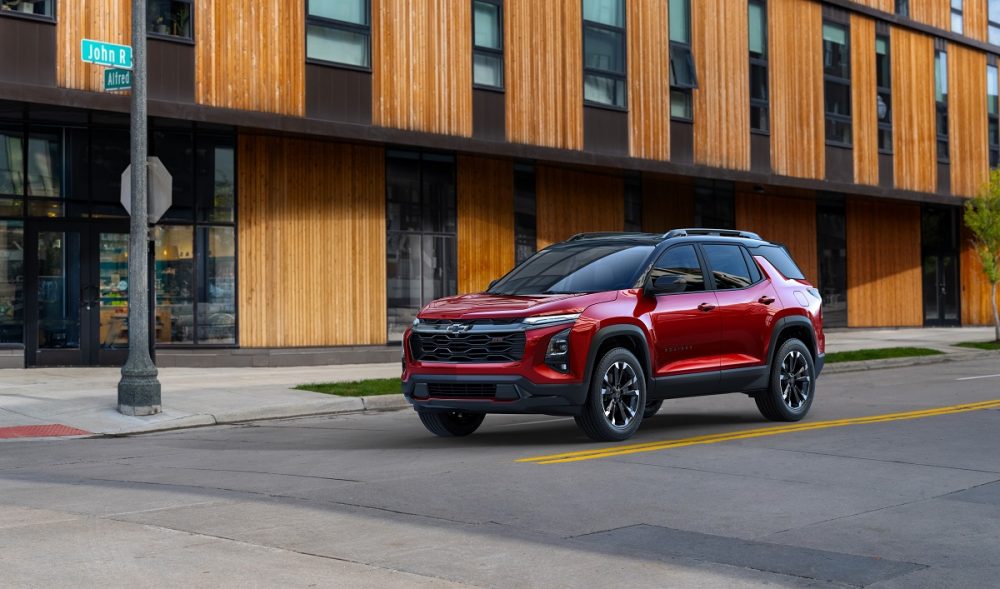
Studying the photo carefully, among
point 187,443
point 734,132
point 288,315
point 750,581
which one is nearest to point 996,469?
point 750,581

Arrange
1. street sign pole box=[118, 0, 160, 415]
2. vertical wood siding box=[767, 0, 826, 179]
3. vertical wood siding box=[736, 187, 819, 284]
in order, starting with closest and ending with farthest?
street sign pole box=[118, 0, 160, 415]
vertical wood siding box=[767, 0, 826, 179]
vertical wood siding box=[736, 187, 819, 284]

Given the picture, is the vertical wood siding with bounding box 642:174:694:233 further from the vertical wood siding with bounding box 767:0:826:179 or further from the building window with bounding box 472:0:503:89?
the building window with bounding box 472:0:503:89

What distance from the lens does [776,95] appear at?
31.6 m

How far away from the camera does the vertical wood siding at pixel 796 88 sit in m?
31.5

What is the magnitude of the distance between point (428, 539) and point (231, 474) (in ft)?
10.8

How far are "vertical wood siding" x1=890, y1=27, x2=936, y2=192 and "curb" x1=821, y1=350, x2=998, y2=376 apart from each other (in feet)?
31.5

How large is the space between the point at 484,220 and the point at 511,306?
15217 mm

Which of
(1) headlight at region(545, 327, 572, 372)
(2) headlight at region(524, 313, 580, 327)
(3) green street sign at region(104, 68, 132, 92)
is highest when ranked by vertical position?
(3) green street sign at region(104, 68, 132, 92)

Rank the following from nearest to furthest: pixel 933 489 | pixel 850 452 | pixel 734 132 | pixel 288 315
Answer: pixel 933 489 < pixel 850 452 < pixel 288 315 < pixel 734 132

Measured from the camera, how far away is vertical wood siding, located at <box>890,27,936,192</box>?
117ft

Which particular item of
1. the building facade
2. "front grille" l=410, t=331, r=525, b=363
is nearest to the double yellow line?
"front grille" l=410, t=331, r=525, b=363

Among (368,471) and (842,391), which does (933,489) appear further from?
(842,391)

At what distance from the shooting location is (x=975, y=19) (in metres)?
39.2

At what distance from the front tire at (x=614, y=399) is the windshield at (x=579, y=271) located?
80cm
